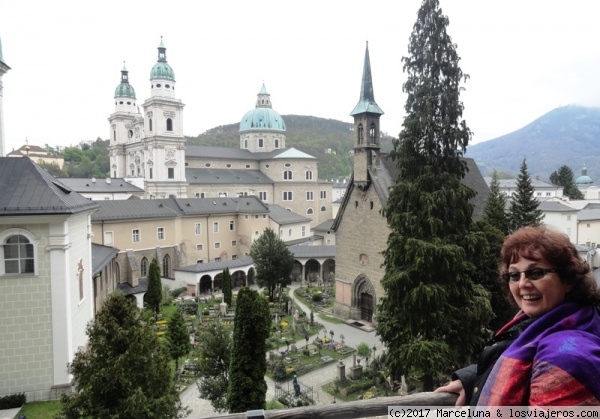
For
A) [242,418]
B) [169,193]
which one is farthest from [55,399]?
[169,193]

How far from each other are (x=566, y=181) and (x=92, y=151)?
4394 inches

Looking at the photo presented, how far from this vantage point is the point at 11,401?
11.4 metres

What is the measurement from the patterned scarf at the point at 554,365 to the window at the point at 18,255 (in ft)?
45.3

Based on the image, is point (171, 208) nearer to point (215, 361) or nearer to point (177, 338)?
point (177, 338)

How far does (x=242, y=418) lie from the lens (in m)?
2.93

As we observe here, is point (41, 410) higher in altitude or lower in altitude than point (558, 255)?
lower

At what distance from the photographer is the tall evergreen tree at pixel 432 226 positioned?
11.5 m

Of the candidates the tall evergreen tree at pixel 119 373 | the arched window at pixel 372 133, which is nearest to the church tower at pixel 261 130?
the arched window at pixel 372 133

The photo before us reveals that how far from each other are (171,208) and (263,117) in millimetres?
39387

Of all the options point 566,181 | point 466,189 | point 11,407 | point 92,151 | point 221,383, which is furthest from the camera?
point 92,151

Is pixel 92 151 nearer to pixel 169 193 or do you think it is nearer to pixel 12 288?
pixel 169 193

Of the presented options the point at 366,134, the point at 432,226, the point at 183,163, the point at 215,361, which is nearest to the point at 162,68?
the point at 183,163

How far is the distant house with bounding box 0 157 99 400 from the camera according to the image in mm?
11781

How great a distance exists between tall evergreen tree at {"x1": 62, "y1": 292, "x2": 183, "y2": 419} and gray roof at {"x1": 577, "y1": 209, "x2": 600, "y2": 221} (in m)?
50.6
